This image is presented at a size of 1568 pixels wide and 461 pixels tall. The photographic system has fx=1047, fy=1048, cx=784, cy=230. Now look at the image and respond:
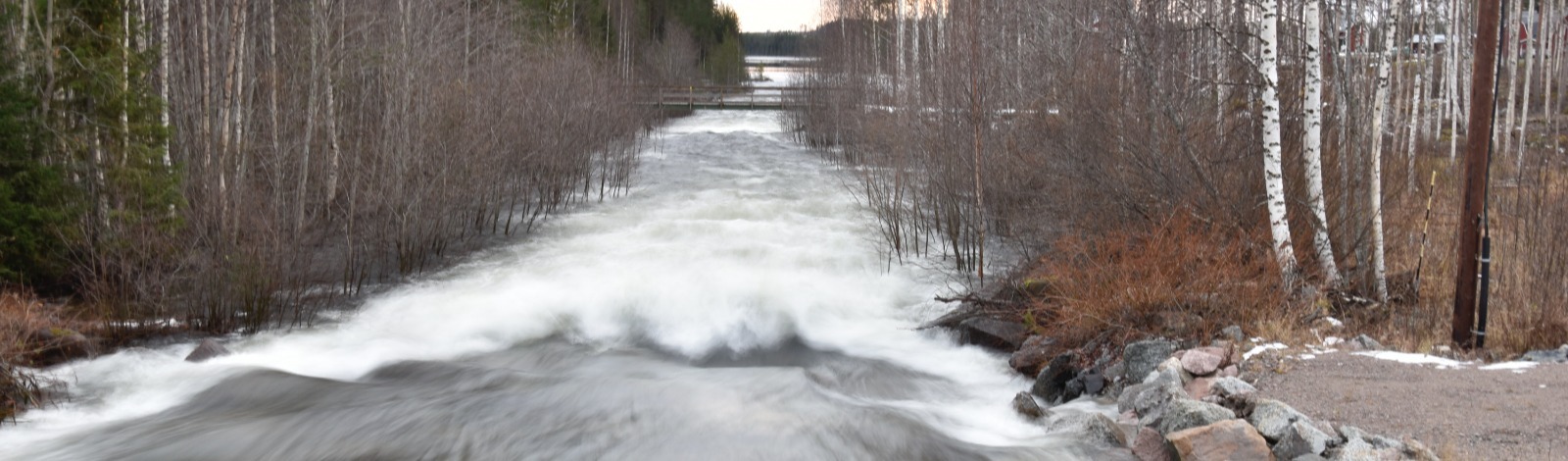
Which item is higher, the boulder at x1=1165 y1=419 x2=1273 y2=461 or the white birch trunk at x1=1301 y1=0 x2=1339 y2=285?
the white birch trunk at x1=1301 y1=0 x2=1339 y2=285

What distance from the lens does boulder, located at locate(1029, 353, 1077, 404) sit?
30.9 ft

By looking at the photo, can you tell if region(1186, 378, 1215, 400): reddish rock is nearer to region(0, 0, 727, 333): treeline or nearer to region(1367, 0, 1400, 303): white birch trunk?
region(1367, 0, 1400, 303): white birch trunk

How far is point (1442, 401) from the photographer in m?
6.96

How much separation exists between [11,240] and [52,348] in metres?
1.47

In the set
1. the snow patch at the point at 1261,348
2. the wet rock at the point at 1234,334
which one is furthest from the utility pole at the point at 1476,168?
the wet rock at the point at 1234,334

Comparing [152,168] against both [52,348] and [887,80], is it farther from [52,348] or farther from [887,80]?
[887,80]

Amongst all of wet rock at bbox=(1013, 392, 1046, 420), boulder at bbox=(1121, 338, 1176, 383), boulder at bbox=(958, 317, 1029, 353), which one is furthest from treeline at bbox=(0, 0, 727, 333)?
boulder at bbox=(1121, 338, 1176, 383)

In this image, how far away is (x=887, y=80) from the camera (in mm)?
23391

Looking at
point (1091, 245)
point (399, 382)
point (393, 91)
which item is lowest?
point (399, 382)

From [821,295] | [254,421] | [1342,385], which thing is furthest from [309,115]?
[1342,385]

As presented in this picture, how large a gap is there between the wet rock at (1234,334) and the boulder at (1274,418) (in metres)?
1.86

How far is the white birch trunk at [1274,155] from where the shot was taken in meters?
9.69

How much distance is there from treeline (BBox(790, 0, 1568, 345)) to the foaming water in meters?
1.74

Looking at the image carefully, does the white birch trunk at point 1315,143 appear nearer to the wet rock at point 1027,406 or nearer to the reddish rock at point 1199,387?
the reddish rock at point 1199,387
